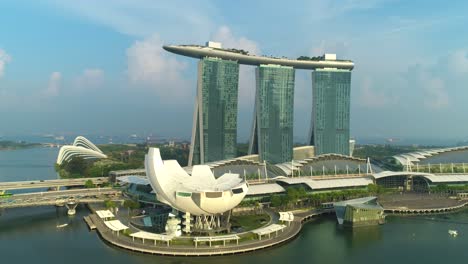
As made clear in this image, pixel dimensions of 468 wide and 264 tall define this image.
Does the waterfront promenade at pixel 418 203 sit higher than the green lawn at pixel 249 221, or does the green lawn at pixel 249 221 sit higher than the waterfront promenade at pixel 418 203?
the waterfront promenade at pixel 418 203

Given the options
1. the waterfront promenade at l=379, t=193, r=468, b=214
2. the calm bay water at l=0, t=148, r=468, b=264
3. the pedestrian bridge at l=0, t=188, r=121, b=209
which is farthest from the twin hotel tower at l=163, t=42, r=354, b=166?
the calm bay water at l=0, t=148, r=468, b=264

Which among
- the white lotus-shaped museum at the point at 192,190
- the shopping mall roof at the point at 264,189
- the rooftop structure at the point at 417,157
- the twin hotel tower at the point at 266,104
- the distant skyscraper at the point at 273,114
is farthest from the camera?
the distant skyscraper at the point at 273,114

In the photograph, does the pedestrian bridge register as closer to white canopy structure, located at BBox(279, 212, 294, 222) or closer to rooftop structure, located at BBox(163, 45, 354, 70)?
white canopy structure, located at BBox(279, 212, 294, 222)

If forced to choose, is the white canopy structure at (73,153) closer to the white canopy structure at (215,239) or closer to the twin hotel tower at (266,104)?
the twin hotel tower at (266,104)

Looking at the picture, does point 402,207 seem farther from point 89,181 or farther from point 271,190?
point 89,181

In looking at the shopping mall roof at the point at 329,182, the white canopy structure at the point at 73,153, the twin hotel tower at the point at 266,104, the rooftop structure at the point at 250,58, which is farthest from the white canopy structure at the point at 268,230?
the white canopy structure at the point at 73,153

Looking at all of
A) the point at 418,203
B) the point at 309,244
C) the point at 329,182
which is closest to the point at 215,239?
the point at 309,244

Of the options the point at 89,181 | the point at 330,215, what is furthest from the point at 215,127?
the point at 330,215
